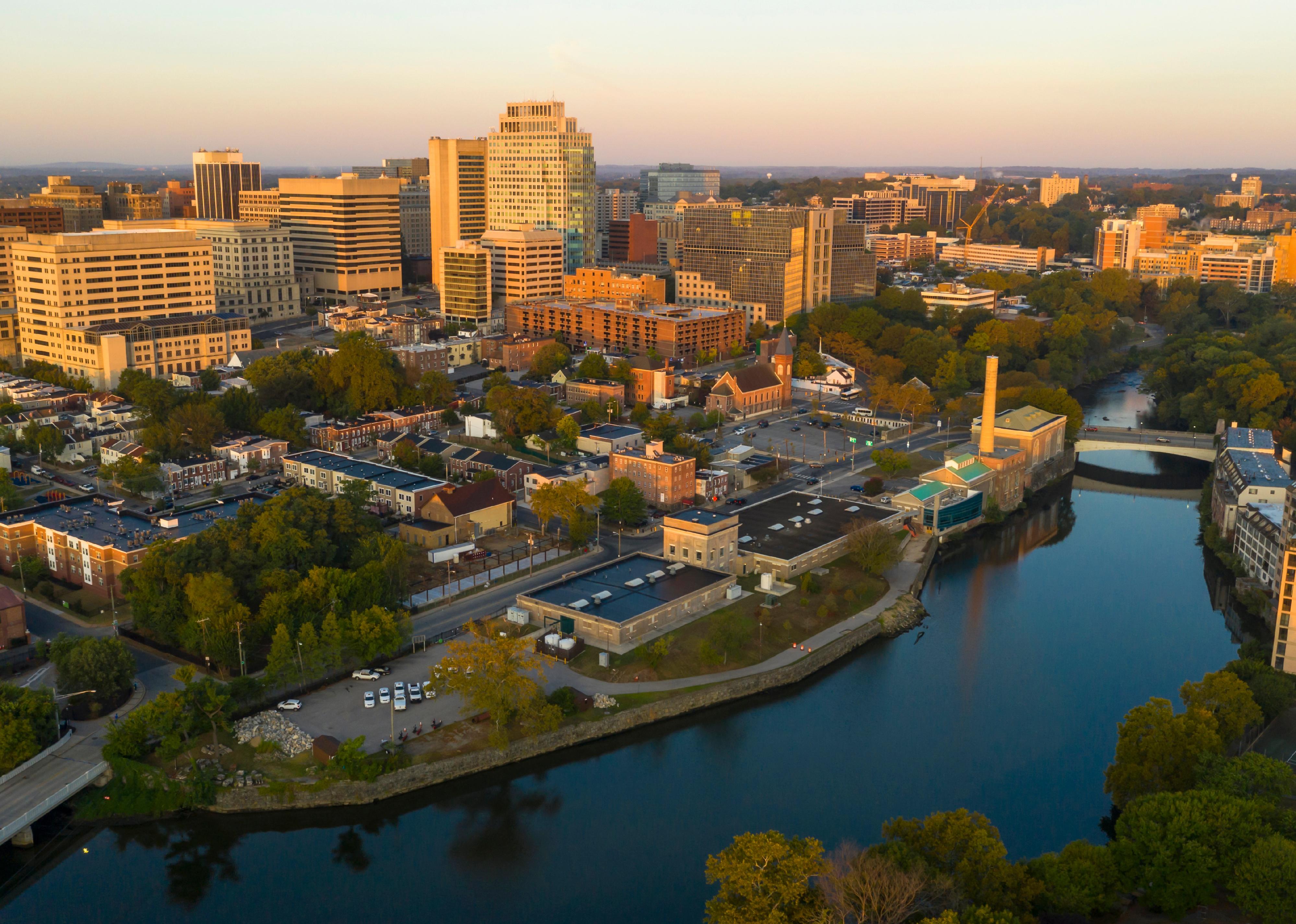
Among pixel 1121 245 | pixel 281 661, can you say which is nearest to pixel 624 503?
pixel 281 661

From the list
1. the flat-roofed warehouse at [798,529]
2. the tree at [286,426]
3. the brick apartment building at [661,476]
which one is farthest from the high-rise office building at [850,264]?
the tree at [286,426]

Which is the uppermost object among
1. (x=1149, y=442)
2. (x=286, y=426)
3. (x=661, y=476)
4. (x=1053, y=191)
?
(x=1053, y=191)

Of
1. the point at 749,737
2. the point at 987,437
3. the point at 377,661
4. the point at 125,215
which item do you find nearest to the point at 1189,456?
the point at 987,437

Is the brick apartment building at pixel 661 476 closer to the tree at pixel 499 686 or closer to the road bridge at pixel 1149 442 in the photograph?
the tree at pixel 499 686

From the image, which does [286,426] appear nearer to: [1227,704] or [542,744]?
A: [542,744]

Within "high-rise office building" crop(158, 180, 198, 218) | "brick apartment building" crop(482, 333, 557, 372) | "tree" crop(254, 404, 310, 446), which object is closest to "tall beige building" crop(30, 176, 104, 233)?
"high-rise office building" crop(158, 180, 198, 218)
